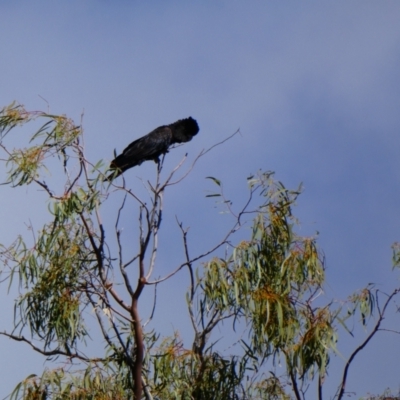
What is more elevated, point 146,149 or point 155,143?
point 155,143

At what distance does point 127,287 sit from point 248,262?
→ 0.85 meters

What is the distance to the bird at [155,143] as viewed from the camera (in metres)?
6.65

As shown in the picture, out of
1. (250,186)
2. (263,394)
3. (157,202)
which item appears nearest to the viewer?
(157,202)

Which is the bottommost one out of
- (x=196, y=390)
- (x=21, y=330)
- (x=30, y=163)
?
(x=196, y=390)

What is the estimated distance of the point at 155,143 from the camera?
283 inches

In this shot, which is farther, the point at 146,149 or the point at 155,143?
Answer: the point at 155,143

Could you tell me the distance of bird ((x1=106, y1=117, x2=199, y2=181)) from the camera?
6.65 m

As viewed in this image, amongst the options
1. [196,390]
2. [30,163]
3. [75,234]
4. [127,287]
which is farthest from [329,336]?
[30,163]

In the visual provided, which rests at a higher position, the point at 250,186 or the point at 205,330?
the point at 250,186

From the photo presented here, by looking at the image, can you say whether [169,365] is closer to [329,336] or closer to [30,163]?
[329,336]

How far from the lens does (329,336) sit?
17.4 ft

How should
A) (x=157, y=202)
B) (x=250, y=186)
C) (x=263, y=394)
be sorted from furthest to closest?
1. (x=263, y=394)
2. (x=250, y=186)
3. (x=157, y=202)

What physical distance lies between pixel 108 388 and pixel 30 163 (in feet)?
5.13

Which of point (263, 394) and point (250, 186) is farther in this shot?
point (263, 394)
